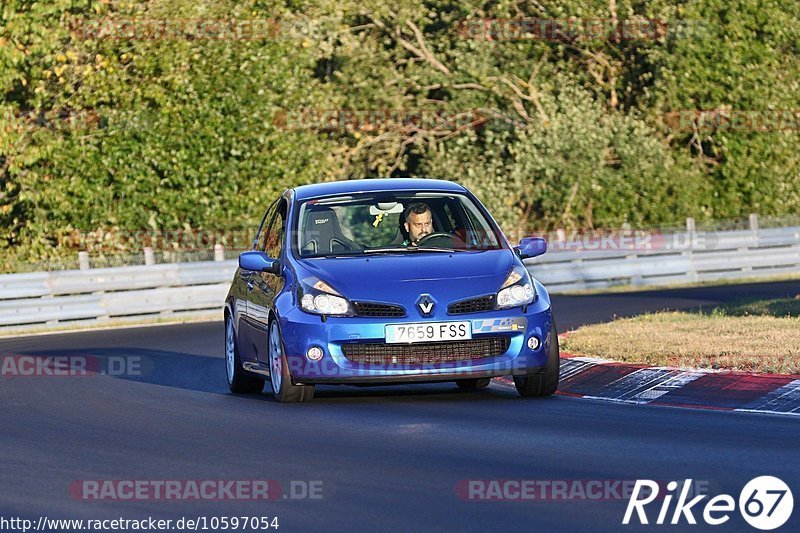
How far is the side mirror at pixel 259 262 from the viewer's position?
12.8m

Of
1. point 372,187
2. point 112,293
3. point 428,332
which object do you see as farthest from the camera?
point 112,293

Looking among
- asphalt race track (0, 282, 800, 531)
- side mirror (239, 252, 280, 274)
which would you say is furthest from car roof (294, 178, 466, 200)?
asphalt race track (0, 282, 800, 531)

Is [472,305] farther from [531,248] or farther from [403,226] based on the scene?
[403,226]

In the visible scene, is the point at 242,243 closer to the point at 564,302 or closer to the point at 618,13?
the point at 564,302

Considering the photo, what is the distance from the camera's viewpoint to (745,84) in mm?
38469

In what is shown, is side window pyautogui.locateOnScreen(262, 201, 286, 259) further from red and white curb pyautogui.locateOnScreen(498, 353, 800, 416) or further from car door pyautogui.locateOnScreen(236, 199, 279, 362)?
red and white curb pyautogui.locateOnScreen(498, 353, 800, 416)

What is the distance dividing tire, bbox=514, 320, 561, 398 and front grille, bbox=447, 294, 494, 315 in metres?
0.56

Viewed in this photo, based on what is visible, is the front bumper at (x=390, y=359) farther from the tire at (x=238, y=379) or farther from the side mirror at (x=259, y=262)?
the tire at (x=238, y=379)

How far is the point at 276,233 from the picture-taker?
534 inches

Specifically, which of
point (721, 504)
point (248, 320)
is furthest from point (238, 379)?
point (721, 504)

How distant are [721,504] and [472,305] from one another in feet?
14.7

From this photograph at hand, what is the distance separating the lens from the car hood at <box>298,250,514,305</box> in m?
11.6

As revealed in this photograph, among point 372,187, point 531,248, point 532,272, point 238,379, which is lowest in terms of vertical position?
point 532,272

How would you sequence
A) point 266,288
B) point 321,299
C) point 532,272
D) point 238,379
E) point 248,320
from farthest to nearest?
point 532,272 → point 238,379 → point 248,320 → point 266,288 → point 321,299
